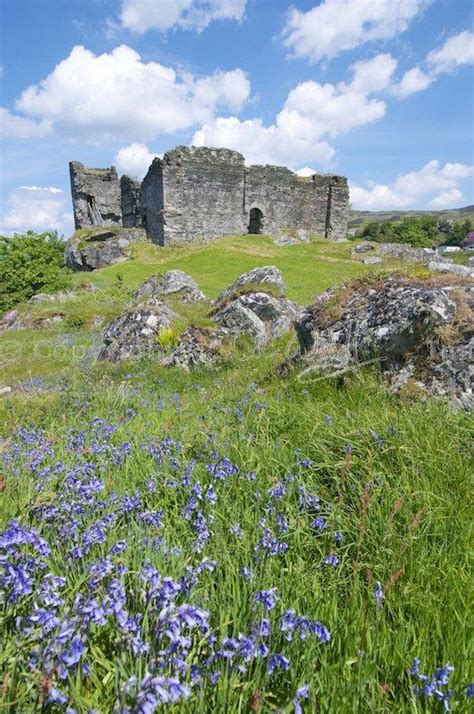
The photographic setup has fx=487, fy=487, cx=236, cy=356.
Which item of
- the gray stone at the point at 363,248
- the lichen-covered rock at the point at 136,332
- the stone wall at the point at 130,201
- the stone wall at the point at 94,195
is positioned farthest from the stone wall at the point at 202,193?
the lichen-covered rock at the point at 136,332

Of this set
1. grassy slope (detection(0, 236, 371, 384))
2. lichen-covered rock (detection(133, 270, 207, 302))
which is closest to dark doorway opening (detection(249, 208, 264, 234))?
grassy slope (detection(0, 236, 371, 384))

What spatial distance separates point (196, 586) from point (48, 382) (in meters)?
7.63

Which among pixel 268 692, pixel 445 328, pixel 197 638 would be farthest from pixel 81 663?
pixel 445 328

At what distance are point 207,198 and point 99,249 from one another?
8.81 metres

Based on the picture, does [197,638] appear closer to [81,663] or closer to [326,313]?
[81,663]

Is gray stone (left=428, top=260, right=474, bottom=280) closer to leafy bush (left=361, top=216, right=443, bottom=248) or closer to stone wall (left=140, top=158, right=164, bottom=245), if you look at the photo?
stone wall (left=140, top=158, right=164, bottom=245)

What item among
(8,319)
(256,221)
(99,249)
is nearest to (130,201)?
(99,249)

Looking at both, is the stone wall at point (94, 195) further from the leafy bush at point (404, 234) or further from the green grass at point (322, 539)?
the leafy bush at point (404, 234)

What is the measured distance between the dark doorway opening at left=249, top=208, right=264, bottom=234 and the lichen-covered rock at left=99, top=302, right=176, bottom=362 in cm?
2925

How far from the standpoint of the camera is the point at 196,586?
7.27 feet

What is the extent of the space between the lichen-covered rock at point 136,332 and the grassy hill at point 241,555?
207 inches

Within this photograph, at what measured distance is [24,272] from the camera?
2438 centimetres

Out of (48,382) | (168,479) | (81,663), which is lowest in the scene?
(48,382)

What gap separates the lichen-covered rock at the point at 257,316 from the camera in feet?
35.8
